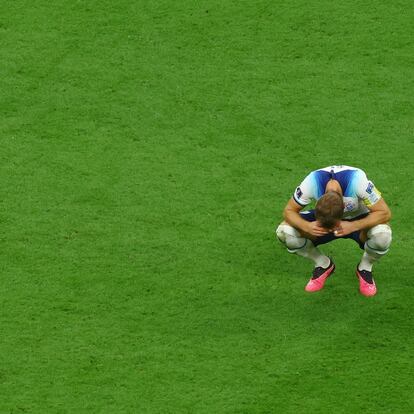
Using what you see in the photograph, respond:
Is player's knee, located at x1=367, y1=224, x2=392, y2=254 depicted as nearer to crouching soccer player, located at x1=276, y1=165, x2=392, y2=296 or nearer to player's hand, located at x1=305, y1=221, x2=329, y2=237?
crouching soccer player, located at x1=276, y1=165, x2=392, y2=296

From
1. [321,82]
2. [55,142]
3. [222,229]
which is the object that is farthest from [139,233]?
[321,82]

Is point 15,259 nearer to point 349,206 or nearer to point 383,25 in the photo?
point 349,206

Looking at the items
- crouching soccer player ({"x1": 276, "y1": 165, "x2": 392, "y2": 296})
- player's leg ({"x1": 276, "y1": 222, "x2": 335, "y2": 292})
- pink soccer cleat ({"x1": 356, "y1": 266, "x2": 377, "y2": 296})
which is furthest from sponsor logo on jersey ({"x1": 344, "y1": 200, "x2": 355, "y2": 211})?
pink soccer cleat ({"x1": 356, "y1": 266, "x2": 377, "y2": 296})

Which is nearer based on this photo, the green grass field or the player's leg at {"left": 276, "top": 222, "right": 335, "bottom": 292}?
the green grass field

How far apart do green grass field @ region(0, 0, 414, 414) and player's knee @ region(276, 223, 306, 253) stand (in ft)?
1.12

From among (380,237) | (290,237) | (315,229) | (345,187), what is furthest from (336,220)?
(290,237)

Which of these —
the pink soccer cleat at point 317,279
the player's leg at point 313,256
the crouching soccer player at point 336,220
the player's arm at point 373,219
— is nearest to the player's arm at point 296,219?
the crouching soccer player at point 336,220

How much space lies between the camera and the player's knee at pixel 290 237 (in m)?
10.3

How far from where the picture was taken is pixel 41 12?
540 inches

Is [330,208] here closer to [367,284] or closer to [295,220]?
[295,220]

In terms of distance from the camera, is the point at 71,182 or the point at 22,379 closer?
the point at 22,379

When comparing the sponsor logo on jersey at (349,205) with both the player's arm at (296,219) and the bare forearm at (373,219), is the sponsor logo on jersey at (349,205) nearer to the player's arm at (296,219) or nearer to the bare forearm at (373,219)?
the bare forearm at (373,219)

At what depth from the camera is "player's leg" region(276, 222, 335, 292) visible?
34.0 ft

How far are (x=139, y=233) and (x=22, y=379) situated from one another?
6.79ft
